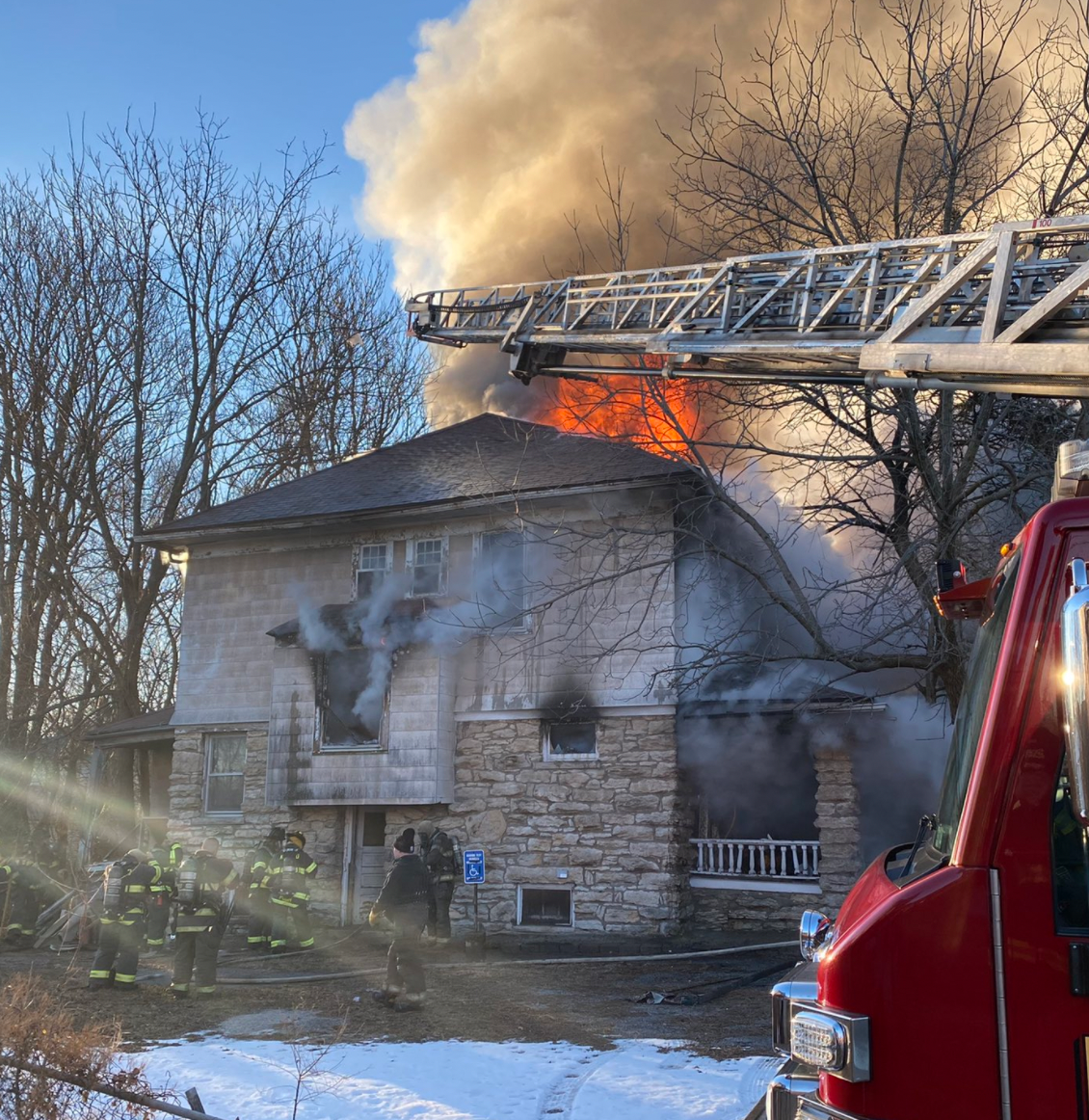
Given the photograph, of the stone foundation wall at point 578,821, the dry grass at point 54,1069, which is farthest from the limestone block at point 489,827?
the dry grass at point 54,1069

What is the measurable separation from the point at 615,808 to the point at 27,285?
59.8 feet

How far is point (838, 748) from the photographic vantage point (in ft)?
45.6

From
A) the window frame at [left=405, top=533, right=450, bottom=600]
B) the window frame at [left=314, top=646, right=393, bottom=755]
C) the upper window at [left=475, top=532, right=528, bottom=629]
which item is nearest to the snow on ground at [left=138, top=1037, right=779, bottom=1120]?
the window frame at [left=314, top=646, right=393, bottom=755]

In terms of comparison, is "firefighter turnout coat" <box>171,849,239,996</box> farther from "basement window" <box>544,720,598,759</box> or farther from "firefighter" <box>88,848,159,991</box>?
"basement window" <box>544,720,598,759</box>

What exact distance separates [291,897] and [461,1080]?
716 centimetres

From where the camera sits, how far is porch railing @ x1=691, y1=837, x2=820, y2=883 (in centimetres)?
1437

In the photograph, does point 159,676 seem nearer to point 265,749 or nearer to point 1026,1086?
point 265,749

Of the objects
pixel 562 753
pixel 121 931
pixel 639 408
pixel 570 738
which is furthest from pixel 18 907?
pixel 639 408

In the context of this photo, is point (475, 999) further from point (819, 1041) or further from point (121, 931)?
point (819, 1041)

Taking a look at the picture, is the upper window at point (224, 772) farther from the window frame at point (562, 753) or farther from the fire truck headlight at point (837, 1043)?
the fire truck headlight at point (837, 1043)

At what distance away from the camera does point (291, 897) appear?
1382 centimetres

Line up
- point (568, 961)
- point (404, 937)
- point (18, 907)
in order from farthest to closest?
point (18, 907), point (568, 961), point (404, 937)

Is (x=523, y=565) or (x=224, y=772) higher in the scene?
(x=523, y=565)

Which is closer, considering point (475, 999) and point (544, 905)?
point (475, 999)
